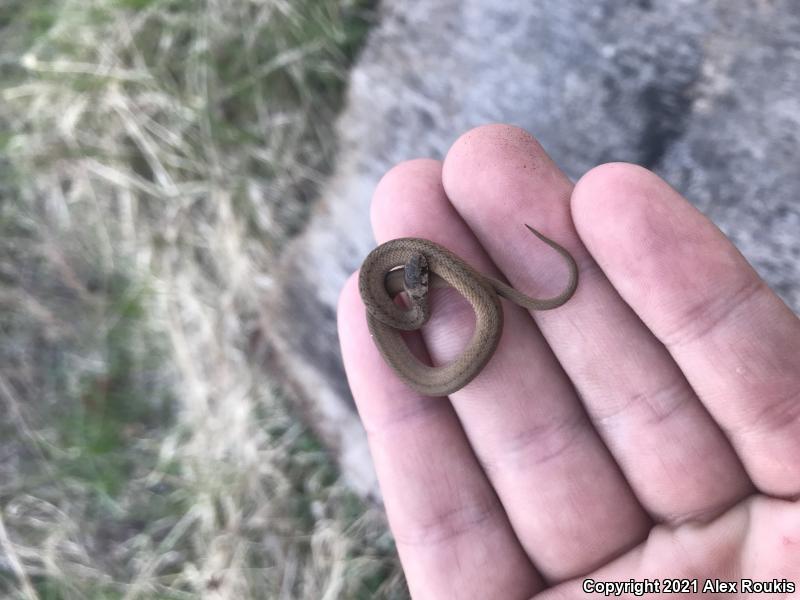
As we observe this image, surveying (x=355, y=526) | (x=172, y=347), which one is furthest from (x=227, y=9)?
(x=355, y=526)

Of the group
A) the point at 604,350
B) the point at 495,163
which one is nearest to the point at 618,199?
the point at 495,163

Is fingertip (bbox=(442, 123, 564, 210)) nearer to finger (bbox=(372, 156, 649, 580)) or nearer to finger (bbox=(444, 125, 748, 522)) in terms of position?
finger (bbox=(444, 125, 748, 522))

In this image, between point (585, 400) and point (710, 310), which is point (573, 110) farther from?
point (585, 400)

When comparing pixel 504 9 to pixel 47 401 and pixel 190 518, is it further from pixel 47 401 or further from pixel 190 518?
pixel 47 401

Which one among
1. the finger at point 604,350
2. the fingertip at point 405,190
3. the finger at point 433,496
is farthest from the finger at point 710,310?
the finger at point 433,496

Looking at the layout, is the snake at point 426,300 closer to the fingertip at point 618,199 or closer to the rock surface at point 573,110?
the fingertip at point 618,199

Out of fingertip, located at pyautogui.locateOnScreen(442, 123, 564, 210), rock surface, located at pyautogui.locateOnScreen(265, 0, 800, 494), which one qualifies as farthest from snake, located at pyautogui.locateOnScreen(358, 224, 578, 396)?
rock surface, located at pyautogui.locateOnScreen(265, 0, 800, 494)
